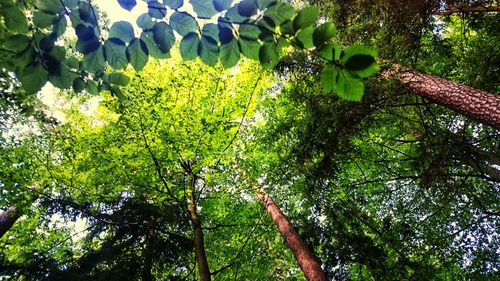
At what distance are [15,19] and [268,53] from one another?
908mm

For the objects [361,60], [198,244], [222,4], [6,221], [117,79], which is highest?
[6,221]

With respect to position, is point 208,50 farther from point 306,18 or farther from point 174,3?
point 306,18

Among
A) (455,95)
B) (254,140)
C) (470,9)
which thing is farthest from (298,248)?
(470,9)

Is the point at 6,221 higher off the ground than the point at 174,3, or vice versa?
the point at 6,221

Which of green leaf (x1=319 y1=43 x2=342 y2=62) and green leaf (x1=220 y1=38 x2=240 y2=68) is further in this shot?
green leaf (x1=220 y1=38 x2=240 y2=68)

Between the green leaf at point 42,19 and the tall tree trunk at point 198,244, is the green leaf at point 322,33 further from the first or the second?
the tall tree trunk at point 198,244

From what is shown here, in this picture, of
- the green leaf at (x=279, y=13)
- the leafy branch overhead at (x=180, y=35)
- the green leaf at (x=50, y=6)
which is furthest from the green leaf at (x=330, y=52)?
the green leaf at (x=50, y=6)

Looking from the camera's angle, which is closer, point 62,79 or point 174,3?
point 174,3

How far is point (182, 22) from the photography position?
109 centimetres

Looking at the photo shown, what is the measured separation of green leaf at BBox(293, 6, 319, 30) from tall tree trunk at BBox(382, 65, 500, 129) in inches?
151

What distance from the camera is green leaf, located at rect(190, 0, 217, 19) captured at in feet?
3.31

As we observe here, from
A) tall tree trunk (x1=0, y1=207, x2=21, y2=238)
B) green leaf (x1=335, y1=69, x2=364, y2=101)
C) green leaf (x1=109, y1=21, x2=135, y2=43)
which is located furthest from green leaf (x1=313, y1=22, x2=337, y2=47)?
tall tree trunk (x1=0, y1=207, x2=21, y2=238)

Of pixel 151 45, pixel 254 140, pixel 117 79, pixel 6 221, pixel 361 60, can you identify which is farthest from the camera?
pixel 6 221

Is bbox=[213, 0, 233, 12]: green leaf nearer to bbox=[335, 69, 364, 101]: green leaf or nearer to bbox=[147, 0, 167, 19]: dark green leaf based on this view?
bbox=[147, 0, 167, 19]: dark green leaf
